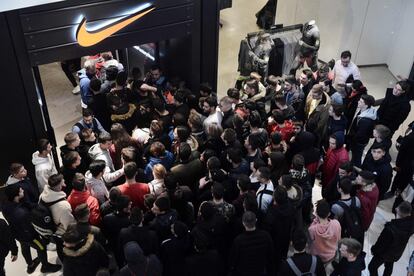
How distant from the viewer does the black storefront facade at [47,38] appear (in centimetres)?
554

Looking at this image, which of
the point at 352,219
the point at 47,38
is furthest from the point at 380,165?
the point at 47,38

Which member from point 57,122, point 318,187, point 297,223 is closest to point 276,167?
point 297,223

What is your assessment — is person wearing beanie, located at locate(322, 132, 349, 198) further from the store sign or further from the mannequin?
the store sign

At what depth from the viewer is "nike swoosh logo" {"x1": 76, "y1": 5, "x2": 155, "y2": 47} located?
583 centimetres

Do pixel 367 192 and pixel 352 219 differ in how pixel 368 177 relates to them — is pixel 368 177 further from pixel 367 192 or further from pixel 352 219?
pixel 352 219

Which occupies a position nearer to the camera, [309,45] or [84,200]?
[84,200]

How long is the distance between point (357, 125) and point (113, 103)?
336 centimetres

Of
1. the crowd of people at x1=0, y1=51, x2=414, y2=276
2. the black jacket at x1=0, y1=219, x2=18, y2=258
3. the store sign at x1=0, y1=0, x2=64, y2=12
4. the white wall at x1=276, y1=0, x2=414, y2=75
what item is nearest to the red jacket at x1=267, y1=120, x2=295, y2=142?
the crowd of people at x1=0, y1=51, x2=414, y2=276

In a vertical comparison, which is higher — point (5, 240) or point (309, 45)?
point (309, 45)

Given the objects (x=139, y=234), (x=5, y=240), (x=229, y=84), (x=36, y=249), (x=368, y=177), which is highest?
(x=368, y=177)

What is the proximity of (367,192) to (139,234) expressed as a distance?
→ 2.44 meters

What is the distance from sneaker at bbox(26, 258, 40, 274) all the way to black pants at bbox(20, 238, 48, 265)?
51 millimetres

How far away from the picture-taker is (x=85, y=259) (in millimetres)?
4270

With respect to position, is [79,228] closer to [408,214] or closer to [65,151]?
[65,151]
